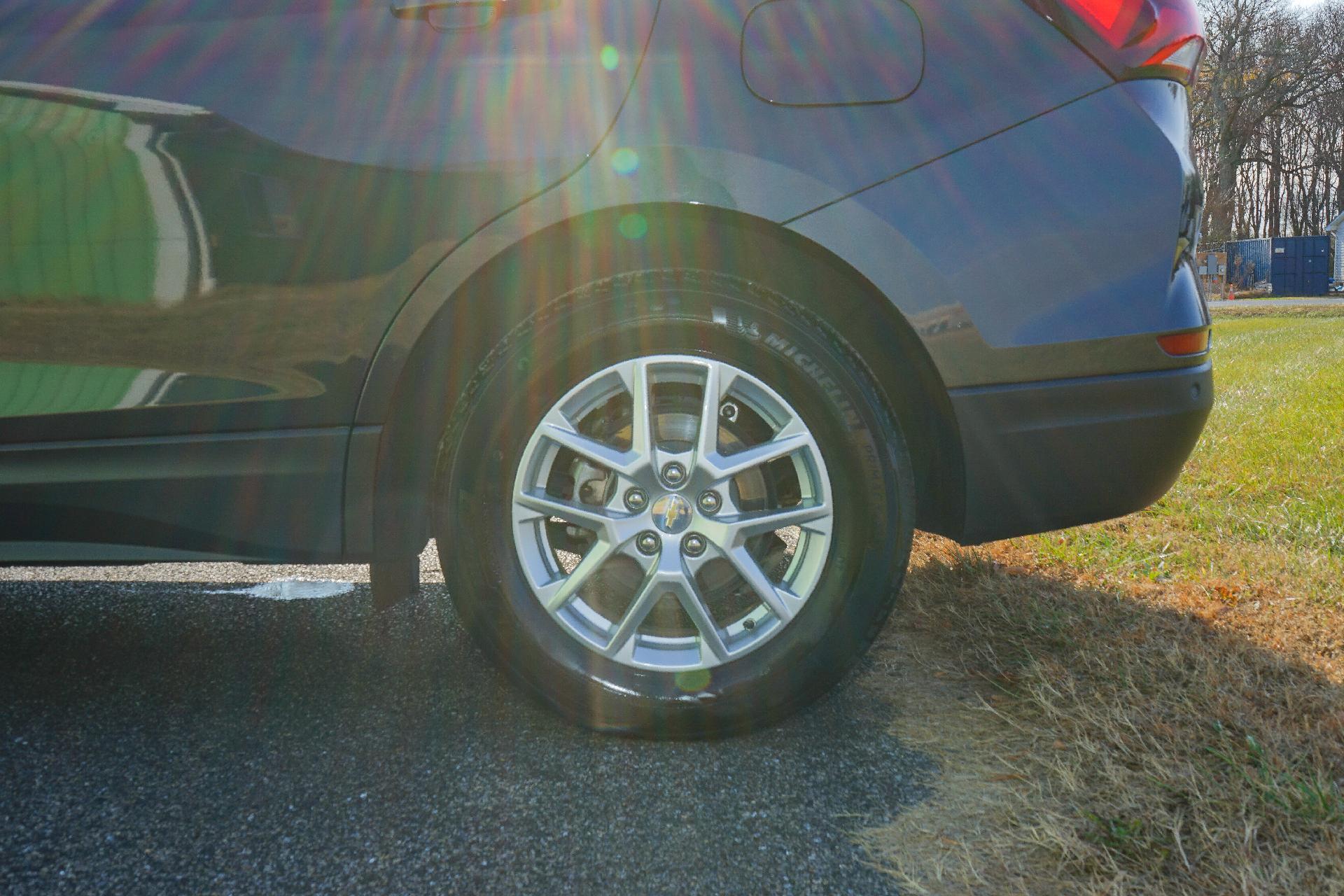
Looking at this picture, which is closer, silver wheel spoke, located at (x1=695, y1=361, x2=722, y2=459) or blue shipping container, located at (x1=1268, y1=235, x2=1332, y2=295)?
silver wheel spoke, located at (x1=695, y1=361, x2=722, y2=459)

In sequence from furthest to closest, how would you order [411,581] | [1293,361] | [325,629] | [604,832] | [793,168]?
1. [1293,361]
2. [325,629]
3. [411,581]
4. [793,168]
5. [604,832]

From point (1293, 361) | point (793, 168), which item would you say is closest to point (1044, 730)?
point (793, 168)

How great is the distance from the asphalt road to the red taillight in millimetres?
1413

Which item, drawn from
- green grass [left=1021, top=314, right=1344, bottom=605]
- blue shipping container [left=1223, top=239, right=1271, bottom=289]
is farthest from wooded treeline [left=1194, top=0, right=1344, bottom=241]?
green grass [left=1021, top=314, right=1344, bottom=605]

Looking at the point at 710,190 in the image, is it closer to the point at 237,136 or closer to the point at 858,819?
the point at 237,136

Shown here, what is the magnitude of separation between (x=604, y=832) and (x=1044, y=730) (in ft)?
2.96

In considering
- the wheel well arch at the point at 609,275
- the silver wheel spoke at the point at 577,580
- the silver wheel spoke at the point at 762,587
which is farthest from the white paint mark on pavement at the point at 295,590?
the silver wheel spoke at the point at 762,587

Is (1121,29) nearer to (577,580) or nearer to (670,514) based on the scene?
(670,514)

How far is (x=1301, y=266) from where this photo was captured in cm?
3316

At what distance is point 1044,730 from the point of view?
6.91 feet

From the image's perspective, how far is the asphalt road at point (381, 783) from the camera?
1731 millimetres

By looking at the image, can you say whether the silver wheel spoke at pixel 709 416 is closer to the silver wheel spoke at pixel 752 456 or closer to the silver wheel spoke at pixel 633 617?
the silver wheel spoke at pixel 752 456

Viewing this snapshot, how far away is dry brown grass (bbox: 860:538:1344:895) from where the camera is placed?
1.65 metres

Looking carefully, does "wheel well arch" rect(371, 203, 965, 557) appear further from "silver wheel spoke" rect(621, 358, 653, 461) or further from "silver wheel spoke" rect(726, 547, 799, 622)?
"silver wheel spoke" rect(726, 547, 799, 622)
